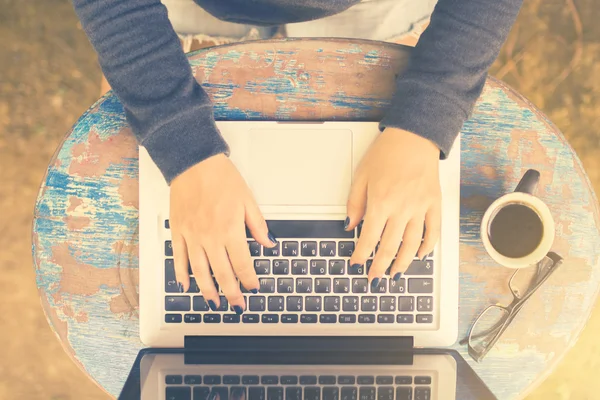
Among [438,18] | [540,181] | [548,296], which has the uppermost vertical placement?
[438,18]

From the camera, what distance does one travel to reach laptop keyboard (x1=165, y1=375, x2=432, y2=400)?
25.9 inches

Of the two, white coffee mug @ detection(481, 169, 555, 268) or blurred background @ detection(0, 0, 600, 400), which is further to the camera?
blurred background @ detection(0, 0, 600, 400)

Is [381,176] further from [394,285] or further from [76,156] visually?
[76,156]

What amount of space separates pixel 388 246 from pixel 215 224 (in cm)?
24

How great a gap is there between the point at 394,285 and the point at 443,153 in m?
0.20

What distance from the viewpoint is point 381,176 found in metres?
0.67

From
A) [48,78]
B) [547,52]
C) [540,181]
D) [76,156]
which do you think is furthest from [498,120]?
[48,78]

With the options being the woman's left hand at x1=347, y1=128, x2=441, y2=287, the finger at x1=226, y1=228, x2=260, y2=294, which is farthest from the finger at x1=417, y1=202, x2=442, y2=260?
the finger at x1=226, y1=228, x2=260, y2=294

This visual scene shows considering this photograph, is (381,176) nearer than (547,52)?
Yes

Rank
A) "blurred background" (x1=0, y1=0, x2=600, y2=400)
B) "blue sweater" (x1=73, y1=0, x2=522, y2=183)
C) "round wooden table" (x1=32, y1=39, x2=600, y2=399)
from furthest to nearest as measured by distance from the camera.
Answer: "blurred background" (x1=0, y1=0, x2=600, y2=400), "round wooden table" (x1=32, y1=39, x2=600, y2=399), "blue sweater" (x1=73, y1=0, x2=522, y2=183)

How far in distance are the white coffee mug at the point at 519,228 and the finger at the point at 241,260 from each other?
0.32 metres

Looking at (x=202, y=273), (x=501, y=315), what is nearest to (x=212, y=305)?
(x=202, y=273)

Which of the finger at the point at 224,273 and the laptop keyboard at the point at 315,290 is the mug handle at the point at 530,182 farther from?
the finger at the point at 224,273

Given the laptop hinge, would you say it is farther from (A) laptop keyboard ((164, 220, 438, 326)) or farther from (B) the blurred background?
(B) the blurred background
